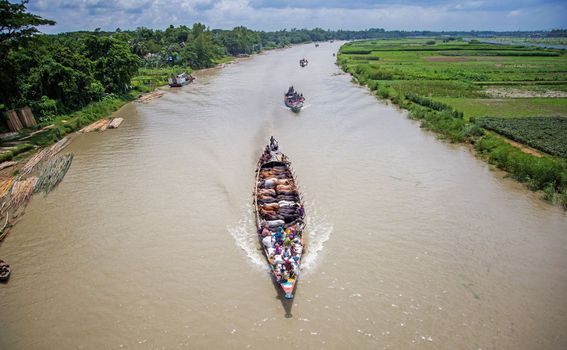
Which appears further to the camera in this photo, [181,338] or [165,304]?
[165,304]

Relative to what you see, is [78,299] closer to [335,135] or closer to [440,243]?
[440,243]

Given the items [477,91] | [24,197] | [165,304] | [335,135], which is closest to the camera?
[165,304]

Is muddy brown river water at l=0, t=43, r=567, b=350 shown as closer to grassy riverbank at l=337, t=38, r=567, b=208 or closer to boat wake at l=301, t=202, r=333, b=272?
boat wake at l=301, t=202, r=333, b=272

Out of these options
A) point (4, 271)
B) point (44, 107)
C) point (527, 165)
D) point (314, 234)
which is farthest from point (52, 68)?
point (527, 165)

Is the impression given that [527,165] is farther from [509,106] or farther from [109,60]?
[109,60]

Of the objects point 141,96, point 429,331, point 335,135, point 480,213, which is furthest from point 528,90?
point 141,96
